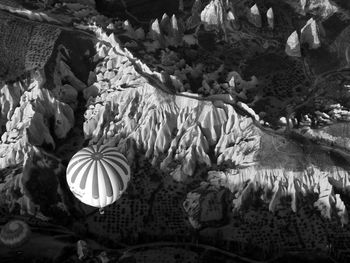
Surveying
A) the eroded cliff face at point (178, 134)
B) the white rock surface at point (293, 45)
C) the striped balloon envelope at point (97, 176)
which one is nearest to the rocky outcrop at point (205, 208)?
the eroded cliff face at point (178, 134)

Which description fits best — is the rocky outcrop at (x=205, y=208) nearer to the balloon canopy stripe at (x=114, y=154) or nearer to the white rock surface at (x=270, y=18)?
the balloon canopy stripe at (x=114, y=154)

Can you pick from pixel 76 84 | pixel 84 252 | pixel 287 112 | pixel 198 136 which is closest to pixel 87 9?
pixel 76 84

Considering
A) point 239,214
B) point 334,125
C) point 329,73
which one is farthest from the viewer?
point 329,73

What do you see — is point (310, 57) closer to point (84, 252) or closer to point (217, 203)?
point (217, 203)

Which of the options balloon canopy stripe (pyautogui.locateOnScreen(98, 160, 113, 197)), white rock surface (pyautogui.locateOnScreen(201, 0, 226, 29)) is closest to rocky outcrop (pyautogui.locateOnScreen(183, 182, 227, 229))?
balloon canopy stripe (pyautogui.locateOnScreen(98, 160, 113, 197))

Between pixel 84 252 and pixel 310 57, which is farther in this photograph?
pixel 310 57

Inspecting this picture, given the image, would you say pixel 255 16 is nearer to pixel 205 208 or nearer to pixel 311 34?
pixel 311 34

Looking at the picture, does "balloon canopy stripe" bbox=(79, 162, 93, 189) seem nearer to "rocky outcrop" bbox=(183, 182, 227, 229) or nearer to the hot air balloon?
the hot air balloon
